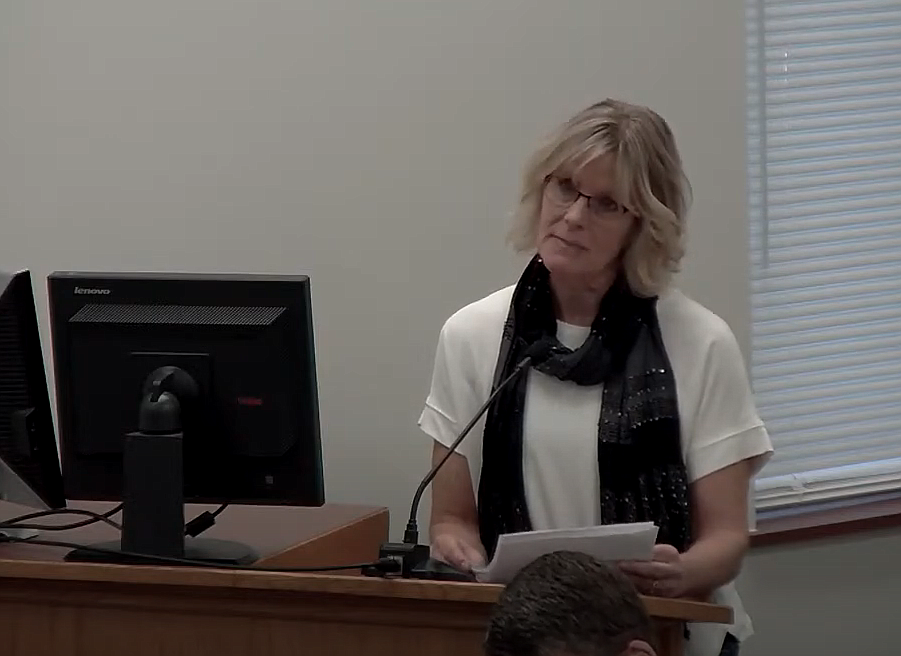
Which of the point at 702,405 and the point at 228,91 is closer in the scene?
the point at 702,405

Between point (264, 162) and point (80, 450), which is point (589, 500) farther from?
point (264, 162)

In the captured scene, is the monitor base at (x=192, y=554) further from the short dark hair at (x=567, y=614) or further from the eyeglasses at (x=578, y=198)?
the eyeglasses at (x=578, y=198)

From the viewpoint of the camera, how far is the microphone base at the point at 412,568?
1805mm

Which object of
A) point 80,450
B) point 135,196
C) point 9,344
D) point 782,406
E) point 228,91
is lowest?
point 782,406

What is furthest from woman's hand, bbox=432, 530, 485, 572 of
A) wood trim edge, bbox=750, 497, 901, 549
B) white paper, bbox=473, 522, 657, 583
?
wood trim edge, bbox=750, 497, 901, 549

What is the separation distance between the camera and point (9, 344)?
2.06m

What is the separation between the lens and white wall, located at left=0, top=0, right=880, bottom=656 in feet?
9.74

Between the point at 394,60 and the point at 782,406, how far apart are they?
1.30 m

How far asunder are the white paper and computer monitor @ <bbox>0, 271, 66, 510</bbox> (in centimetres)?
79

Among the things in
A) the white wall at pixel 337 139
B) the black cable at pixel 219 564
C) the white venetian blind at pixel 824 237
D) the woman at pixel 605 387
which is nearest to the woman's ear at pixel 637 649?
the black cable at pixel 219 564

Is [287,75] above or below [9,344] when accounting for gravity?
above

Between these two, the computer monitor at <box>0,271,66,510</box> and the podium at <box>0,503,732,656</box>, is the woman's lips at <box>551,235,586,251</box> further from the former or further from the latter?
the computer monitor at <box>0,271,66,510</box>

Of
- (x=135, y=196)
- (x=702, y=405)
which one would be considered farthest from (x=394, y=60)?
(x=702, y=405)

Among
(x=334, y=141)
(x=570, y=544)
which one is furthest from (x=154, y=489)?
(x=334, y=141)
